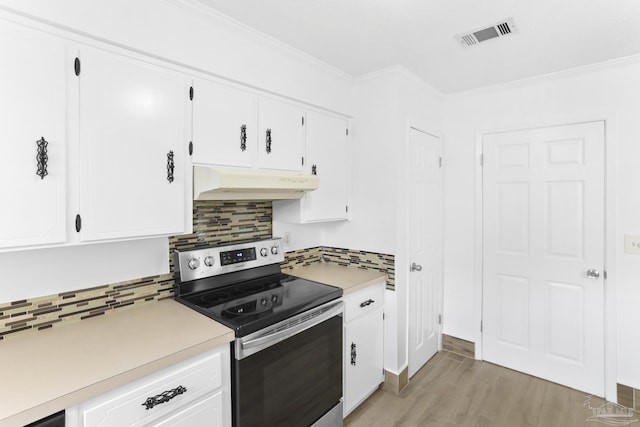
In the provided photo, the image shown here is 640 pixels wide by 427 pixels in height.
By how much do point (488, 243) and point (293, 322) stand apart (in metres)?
2.03

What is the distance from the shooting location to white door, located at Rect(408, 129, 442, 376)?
268 centimetres

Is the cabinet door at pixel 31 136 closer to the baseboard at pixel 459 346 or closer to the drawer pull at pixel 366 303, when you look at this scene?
the drawer pull at pixel 366 303

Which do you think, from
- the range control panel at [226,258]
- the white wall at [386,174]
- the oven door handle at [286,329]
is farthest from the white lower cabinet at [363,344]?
the range control panel at [226,258]

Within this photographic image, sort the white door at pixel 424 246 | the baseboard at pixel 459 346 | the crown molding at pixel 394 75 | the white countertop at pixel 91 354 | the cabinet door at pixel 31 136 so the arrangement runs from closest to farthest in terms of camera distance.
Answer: the white countertop at pixel 91 354 < the cabinet door at pixel 31 136 < the crown molding at pixel 394 75 < the white door at pixel 424 246 < the baseboard at pixel 459 346

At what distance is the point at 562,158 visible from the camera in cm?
257

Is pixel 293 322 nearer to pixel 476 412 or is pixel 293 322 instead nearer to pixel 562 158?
pixel 476 412

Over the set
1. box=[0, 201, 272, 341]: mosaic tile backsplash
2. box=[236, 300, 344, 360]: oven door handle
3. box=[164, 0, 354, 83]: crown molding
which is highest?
box=[164, 0, 354, 83]: crown molding

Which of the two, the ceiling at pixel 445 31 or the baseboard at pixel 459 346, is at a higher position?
the ceiling at pixel 445 31

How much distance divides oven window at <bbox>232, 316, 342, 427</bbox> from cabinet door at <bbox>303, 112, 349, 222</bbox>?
2.68ft

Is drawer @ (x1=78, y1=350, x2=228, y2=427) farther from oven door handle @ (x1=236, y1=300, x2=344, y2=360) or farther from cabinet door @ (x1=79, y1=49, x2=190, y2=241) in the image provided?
cabinet door @ (x1=79, y1=49, x2=190, y2=241)

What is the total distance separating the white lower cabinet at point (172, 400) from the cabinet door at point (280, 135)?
113cm

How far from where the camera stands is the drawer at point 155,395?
112cm

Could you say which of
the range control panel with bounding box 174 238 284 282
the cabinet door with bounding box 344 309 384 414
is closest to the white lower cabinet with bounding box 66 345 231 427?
the range control panel with bounding box 174 238 284 282

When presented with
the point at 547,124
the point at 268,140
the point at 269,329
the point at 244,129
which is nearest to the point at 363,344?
the point at 269,329
